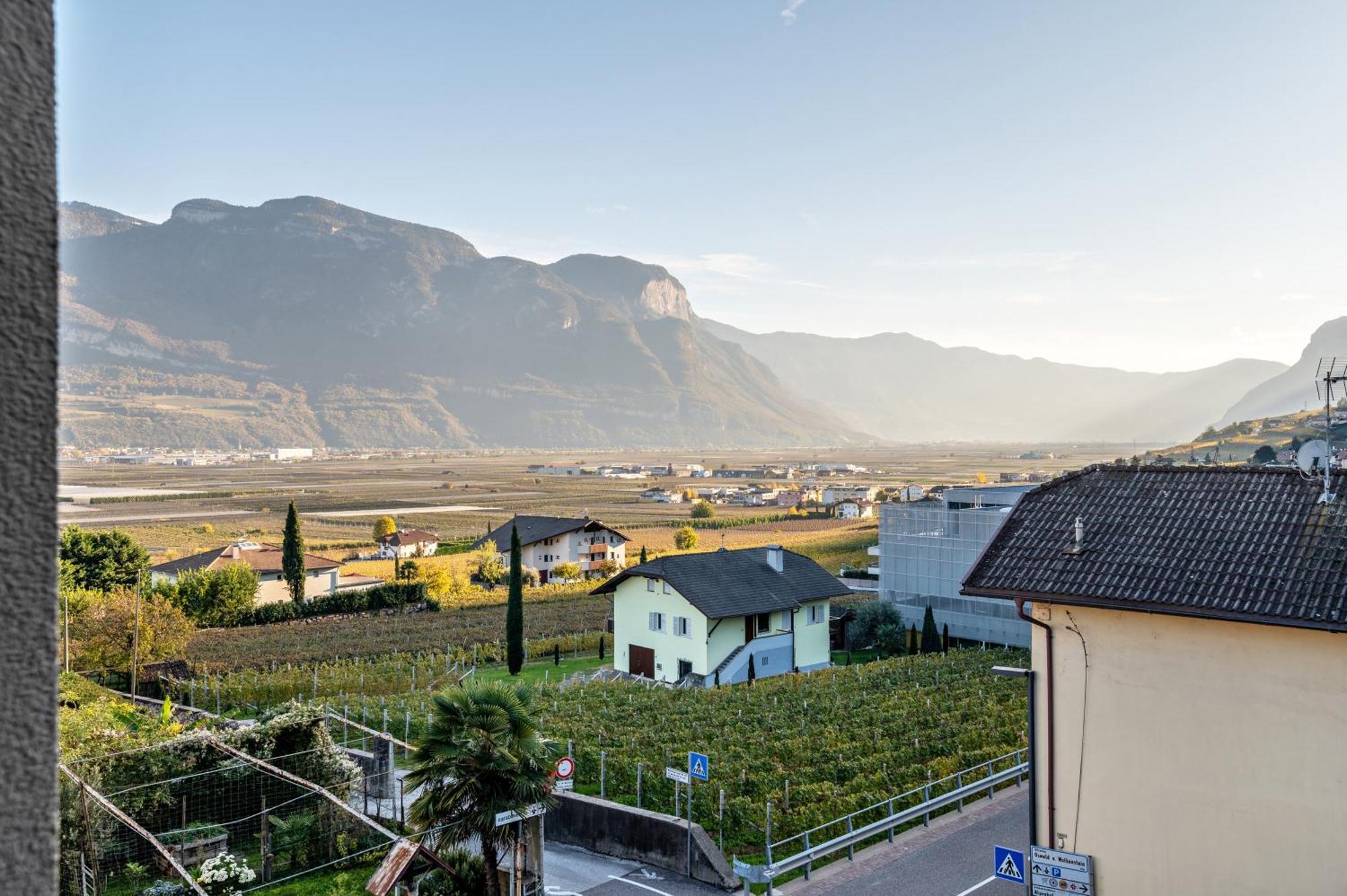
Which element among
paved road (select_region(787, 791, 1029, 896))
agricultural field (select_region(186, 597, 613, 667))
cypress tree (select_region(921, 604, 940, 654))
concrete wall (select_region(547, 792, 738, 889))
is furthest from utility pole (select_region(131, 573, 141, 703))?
cypress tree (select_region(921, 604, 940, 654))

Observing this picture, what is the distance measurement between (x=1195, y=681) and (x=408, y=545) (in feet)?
242

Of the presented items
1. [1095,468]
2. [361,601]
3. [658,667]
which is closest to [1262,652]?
[1095,468]

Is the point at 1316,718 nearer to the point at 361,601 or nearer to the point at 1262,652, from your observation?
the point at 1262,652

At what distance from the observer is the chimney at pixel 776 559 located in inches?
1577

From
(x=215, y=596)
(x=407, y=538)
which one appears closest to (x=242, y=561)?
(x=215, y=596)


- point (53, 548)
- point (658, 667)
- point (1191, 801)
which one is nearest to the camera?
point (53, 548)

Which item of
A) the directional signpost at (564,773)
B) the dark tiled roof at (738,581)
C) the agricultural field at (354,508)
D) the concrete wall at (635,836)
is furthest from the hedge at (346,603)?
the directional signpost at (564,773)

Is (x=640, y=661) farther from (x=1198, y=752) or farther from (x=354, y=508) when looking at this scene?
(x=354, y=508)

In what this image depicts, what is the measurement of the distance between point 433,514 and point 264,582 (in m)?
65.3

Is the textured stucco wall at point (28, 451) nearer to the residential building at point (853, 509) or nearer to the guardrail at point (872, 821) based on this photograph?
the guardrail at point (872, 821)

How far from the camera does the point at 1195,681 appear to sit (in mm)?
12289

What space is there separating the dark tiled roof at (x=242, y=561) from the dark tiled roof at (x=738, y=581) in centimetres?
2743

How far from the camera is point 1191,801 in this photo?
12242 mm

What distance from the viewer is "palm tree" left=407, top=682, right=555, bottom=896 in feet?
43.8
